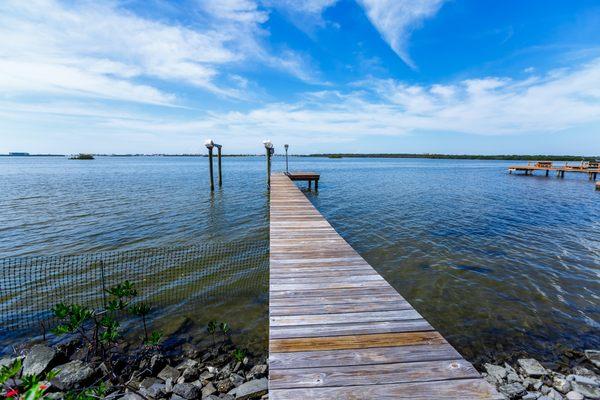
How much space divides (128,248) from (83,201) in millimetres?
10799

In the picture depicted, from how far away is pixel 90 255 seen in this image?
329 inches

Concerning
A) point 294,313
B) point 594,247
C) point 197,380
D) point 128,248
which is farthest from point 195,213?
point 594,247

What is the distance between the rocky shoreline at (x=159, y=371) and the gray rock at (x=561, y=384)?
388cm

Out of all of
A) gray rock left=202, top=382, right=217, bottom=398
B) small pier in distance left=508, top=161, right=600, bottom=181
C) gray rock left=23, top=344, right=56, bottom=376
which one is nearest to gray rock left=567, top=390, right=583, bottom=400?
gray rock left=202, top=382, right=217, bottom=398

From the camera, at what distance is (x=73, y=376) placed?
3.82 m

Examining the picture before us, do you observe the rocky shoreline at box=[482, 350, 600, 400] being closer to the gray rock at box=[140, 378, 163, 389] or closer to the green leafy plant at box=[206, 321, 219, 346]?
the green leafy plant at box=[206, 321, 219, 346]

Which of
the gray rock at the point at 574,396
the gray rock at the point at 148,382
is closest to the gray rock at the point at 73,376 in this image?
the gray rock at the point at 148,382

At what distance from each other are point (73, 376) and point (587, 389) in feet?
22.3

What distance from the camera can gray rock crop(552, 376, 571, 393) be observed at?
12.5 feet

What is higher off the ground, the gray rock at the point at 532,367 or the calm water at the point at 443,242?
the calm water at the point at 443,242

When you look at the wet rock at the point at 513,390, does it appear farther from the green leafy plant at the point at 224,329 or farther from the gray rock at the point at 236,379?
the green leafy plant at the point at 224,329

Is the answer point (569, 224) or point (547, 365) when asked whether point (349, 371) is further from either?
point (569, 224)

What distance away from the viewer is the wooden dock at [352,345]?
7.57 ft

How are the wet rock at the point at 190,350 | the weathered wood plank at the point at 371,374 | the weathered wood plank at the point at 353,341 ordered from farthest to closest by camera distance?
1. the wet rock at the point at 190,350
2. the weathered wood plank at the point at 353,341
3. the weathered wood plank at the point at 371,374
